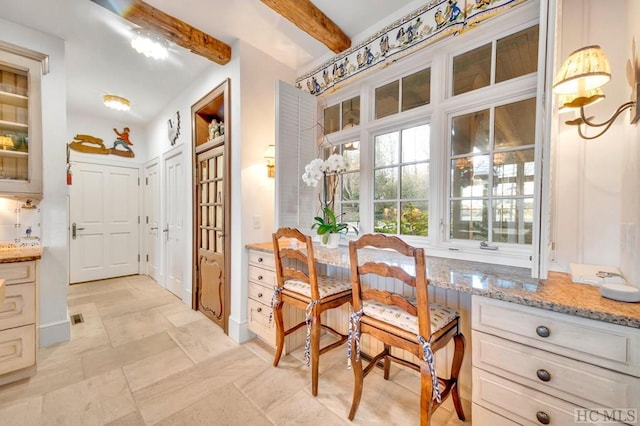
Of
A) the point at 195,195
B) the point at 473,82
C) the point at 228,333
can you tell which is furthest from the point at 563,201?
the point at 195,195

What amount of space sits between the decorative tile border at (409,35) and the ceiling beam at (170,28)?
97cm

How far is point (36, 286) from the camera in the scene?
1808mm

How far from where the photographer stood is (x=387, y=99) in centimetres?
219

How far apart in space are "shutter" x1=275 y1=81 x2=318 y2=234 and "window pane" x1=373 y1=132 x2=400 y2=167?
679 mm

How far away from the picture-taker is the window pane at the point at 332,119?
2.57m

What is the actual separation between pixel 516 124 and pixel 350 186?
133 cm

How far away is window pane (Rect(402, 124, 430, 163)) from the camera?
195 cm

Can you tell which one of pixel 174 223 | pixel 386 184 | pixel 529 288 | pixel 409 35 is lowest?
pixel 529 288

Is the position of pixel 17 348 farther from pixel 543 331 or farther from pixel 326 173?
pixel 543 331

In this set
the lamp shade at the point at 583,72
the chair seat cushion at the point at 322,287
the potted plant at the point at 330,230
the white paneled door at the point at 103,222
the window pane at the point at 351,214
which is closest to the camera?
the lamp shade at the point at 583,72

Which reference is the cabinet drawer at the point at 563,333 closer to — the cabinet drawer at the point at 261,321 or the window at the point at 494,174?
the window at the point at 494,174

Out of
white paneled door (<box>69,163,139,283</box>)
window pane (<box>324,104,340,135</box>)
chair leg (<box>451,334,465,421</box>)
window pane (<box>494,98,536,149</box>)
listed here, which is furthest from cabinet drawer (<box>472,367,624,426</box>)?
white paneled door (<box>69,163,139,283</box>)

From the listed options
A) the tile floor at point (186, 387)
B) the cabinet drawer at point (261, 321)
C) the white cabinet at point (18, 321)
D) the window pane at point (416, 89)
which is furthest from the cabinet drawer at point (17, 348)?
the window pane at point (416, 89)

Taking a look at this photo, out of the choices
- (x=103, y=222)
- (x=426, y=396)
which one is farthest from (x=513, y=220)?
(x=103, y=222)
